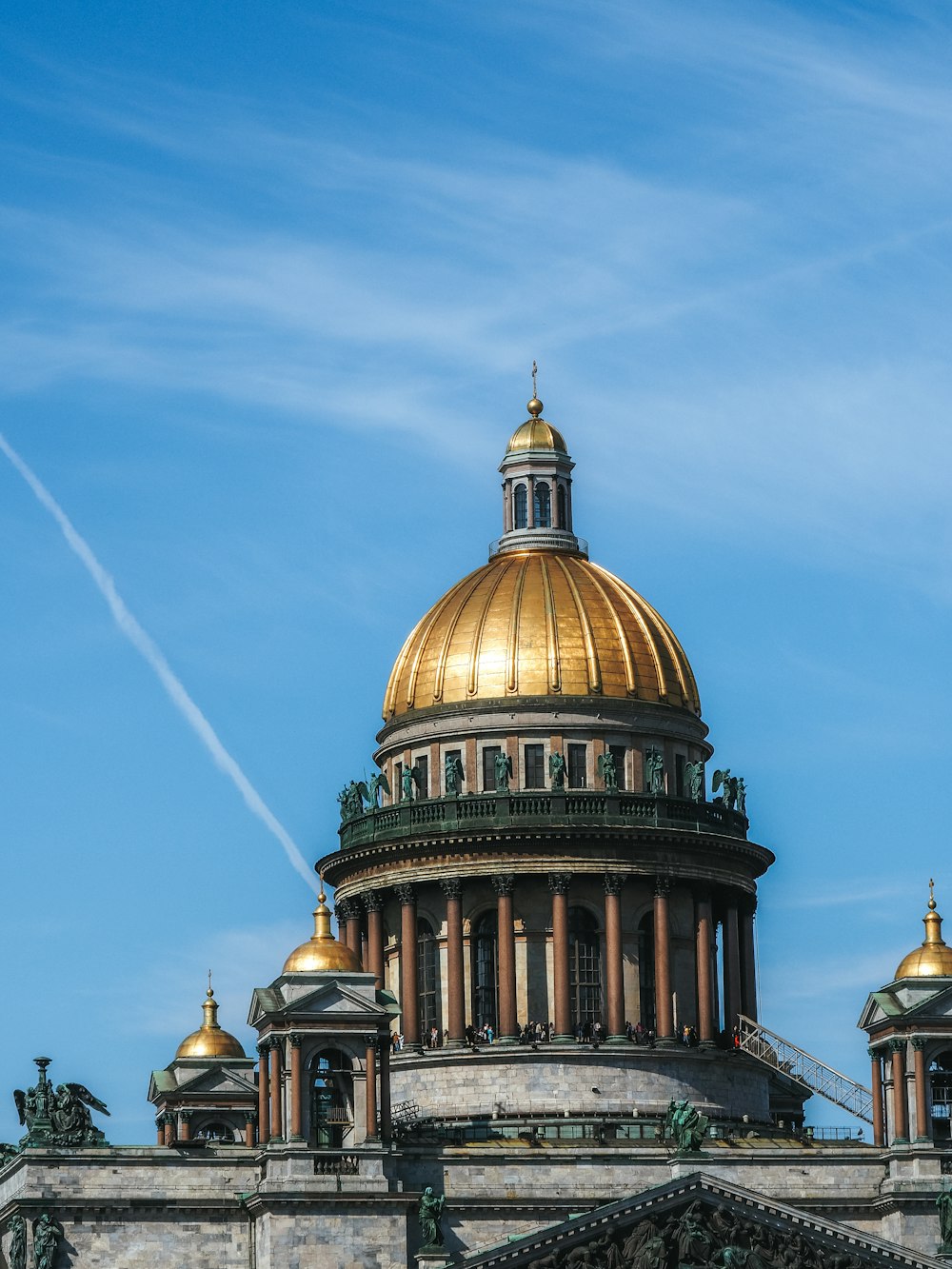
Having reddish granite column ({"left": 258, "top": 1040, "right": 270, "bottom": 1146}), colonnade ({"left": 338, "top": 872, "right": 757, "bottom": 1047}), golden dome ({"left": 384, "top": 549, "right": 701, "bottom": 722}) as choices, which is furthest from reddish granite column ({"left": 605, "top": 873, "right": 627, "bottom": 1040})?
reddish granite column ({"left": 258, "top": 1040, "right": 270, "bottom": 1146})

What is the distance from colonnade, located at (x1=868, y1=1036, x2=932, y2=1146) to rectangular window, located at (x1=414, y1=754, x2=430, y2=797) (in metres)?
20.6

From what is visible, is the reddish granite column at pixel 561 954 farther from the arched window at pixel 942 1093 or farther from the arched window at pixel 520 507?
the arched window at pixel 520 507

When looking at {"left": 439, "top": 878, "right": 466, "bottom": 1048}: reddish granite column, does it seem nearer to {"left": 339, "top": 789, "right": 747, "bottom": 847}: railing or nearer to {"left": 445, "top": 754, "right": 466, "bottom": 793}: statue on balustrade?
{"left": 339, "top": 789, "right": 747, "bottom": 847}: railing

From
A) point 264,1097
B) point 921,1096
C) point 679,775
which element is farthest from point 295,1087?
point 679,775

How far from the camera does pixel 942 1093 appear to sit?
395 ft

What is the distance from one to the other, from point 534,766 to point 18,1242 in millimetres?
28016

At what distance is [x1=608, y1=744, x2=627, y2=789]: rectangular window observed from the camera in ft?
427

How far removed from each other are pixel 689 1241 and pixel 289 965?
15698mm

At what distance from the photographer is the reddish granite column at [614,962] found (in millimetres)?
126438

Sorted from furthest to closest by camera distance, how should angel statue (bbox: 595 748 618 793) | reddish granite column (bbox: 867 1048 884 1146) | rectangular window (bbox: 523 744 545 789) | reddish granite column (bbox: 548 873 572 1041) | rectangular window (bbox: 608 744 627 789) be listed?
rectangular window (bbox: 608 744 627 789), rectangular window (bbox: 523 744 545 789), angel statue (bbox: 595 748 618 793), reddish granite column (bbox: 548 873 572 1041), reddish granite column (bbox: 867 1048 884 1146)

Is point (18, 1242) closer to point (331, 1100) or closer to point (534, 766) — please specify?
point (331, 1100)

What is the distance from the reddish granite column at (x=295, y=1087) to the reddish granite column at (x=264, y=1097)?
4.53 feet

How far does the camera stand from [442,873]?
129125 millimetres

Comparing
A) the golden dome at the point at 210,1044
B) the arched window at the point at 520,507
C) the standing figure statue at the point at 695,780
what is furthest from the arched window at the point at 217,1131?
the arched window at the point at 520,507
